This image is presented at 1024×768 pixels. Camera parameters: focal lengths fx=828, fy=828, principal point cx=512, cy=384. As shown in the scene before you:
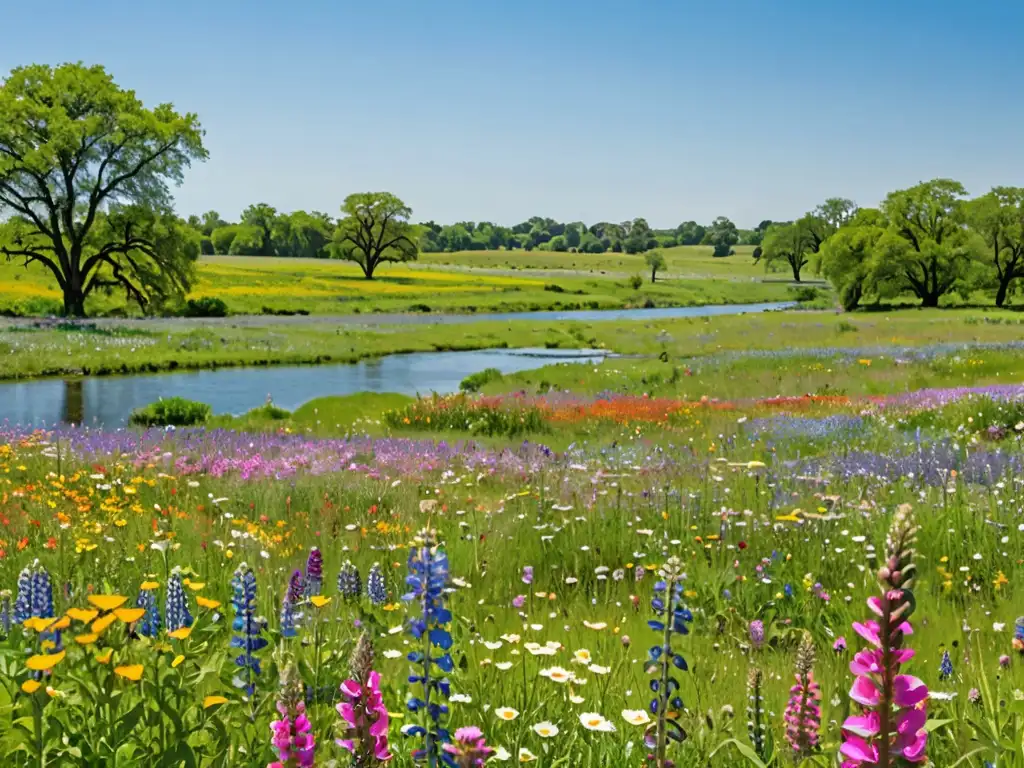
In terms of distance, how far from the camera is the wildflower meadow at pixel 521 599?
2273 mm

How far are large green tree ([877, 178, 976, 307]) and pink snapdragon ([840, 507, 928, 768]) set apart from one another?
77543mm

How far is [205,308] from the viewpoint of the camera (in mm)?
62281

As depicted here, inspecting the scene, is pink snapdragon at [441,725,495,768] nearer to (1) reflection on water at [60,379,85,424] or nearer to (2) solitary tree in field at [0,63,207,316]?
(1) reflection on water at [60,379,85,424]

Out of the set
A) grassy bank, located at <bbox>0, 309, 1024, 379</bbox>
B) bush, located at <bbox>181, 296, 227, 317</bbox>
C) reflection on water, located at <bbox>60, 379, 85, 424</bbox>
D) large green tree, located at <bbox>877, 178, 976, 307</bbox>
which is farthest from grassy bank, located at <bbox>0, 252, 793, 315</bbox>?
large green tree, located at <bbox>877, 178, 976, 307</bbox>

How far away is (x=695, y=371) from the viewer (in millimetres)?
28875

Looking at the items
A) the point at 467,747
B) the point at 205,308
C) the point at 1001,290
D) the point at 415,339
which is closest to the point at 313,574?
the point at 467,747

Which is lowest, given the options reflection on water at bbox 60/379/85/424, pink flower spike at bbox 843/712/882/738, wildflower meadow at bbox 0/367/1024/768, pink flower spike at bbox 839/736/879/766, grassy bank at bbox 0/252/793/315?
reflection on water at bbox 60/379/85/424

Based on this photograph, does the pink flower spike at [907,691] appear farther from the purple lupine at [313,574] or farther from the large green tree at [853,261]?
the large green tree at [853,261]

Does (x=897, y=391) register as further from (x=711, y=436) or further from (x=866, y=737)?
(x=866, y=737)

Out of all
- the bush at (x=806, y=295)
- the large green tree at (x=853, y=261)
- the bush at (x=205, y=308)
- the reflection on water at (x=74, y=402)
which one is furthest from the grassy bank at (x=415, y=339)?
the bush at (x=806, y=295)

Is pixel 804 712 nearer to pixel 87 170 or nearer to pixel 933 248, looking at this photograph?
pixel 87 170

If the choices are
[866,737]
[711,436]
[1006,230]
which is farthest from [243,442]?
[1006,230]

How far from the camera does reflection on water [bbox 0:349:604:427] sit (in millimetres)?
26219

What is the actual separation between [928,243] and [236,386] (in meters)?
63.8
